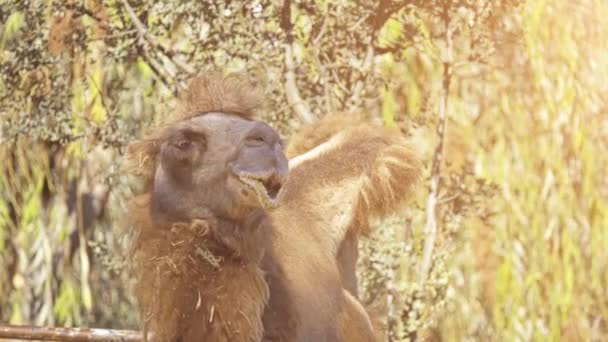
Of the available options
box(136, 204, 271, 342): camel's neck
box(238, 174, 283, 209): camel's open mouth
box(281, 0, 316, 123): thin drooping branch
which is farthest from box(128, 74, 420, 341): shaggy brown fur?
box(281, 0, 316, 123): thin drooping branch

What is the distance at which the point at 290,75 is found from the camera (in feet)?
21.6

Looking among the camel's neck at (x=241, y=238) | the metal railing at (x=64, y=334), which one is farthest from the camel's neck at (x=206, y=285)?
the metal railing at (x=64, y=334)

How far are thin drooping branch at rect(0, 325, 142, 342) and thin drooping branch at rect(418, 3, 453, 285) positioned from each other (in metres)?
2.38

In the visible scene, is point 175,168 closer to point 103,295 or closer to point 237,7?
point 237,7

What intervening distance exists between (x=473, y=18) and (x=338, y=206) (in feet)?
8.47

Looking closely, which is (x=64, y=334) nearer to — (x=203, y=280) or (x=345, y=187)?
(x=203, y=280)

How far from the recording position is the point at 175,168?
13.2 feet

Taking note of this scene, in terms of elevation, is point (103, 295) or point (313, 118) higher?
point (313, 118)

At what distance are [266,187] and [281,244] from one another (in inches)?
16.9

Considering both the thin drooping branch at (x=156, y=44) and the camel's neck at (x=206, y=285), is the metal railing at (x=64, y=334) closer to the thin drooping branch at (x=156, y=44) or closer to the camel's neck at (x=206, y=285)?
the camel's neck at (x=206, y=285)

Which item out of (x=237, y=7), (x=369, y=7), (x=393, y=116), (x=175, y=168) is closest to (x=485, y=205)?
(x=393, y=116)

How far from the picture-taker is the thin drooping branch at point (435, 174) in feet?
22.0

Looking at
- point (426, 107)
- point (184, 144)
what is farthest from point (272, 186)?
point (426, 107)

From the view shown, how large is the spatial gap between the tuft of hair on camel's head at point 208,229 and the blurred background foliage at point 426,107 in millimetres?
2619
